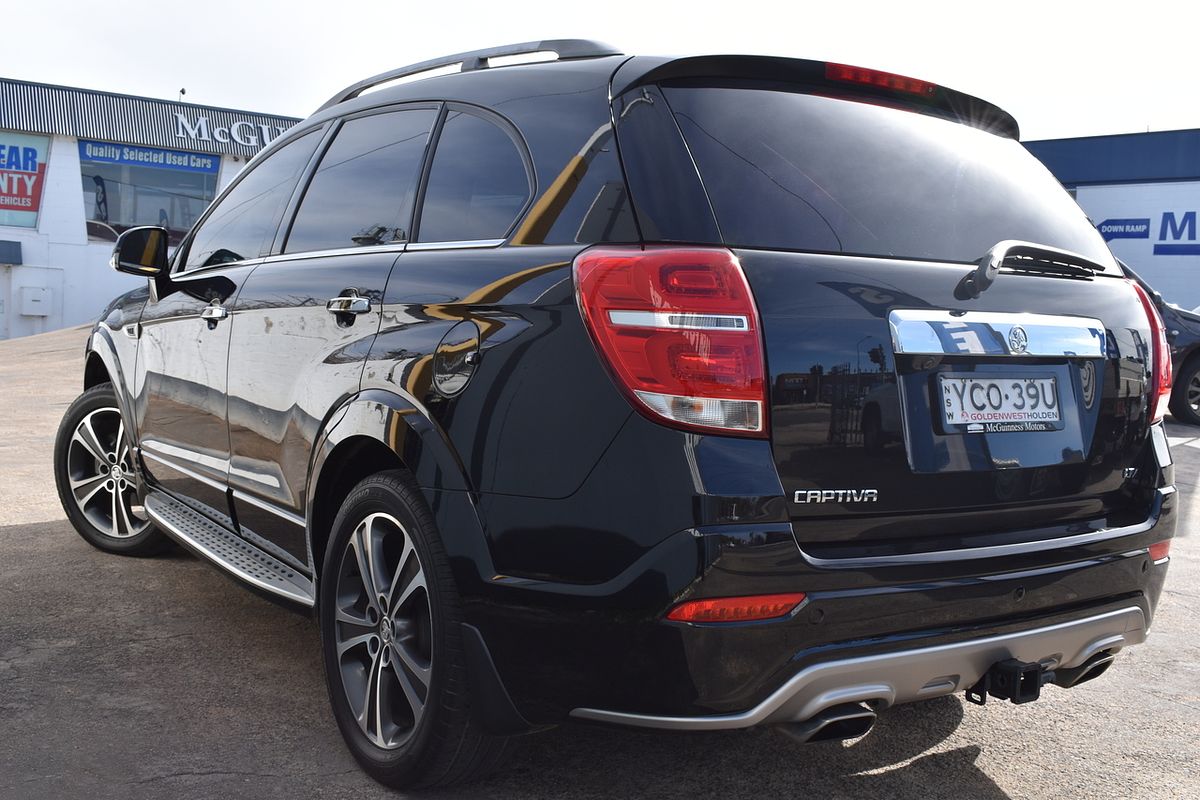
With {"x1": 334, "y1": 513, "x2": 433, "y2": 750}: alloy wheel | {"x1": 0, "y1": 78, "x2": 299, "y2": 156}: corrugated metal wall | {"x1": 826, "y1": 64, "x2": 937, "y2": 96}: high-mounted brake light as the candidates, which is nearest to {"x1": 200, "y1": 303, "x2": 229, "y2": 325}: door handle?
{"x1": 334, "y1": 513, "x2": 433, "y2": 750}: alloy wheel

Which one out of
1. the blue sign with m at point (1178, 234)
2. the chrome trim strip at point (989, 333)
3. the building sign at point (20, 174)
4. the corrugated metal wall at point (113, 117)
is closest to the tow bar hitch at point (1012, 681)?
the chrome trim strip at point (989, 333)

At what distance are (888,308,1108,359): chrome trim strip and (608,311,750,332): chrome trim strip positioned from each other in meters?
0.36

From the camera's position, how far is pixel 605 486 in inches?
84.7

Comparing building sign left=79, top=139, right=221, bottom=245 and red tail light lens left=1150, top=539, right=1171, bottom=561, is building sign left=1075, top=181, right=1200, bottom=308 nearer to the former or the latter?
red tail light lens left=1150, top=539, right=1171, bottom=561

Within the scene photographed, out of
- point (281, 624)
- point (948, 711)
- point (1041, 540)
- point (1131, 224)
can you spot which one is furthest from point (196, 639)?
point (1131, 224)

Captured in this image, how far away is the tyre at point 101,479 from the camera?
4.96 metres

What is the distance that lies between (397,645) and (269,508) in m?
0.91

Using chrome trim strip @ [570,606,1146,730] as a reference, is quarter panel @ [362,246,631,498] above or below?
above

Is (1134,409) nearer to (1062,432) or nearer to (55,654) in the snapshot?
(1062,432)

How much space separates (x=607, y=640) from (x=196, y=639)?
2.24 metres

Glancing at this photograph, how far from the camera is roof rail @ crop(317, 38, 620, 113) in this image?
2.77m

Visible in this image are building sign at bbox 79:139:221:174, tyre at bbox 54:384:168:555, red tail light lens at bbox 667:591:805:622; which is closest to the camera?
red tail light lens at bbox 667:591:805:622

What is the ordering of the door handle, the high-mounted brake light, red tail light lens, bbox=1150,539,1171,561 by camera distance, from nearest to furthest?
the high-mounted brake light, red tail light lens, bbox=1150,539,1171,561, the door handle

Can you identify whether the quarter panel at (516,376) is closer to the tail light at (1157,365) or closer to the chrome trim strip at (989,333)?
the chrome trim strip at (989,333)
